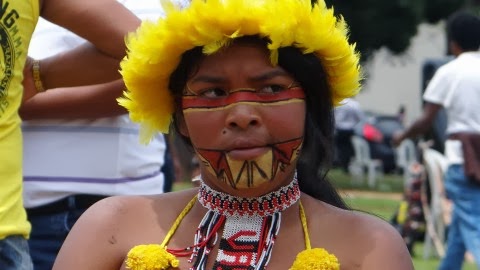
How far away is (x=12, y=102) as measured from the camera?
2912mm

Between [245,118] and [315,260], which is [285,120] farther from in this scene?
Answer: [315,260]

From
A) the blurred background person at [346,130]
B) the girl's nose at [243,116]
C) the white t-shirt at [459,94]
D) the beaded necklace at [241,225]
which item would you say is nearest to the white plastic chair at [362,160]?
the blurred background person at [346,130]

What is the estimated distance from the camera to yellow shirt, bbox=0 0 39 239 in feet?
9.29

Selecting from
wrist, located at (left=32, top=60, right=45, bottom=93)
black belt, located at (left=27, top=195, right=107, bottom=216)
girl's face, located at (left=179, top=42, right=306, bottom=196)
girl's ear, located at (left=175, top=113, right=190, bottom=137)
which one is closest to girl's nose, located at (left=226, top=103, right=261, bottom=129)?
girl's face, located at (left=179, top=42, right=306, bottom=196)

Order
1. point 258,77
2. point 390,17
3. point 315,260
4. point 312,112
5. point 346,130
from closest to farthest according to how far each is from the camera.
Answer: point 315,260, point 258,77, point 312,112, point 346,130, point 390,17

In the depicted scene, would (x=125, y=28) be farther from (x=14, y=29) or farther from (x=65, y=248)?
(x=65, y=248)

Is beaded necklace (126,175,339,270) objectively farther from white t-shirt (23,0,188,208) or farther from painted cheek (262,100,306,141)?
white t-shirt (23,0,188,208)

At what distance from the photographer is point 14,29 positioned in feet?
9.37

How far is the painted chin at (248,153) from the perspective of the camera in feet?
8.03

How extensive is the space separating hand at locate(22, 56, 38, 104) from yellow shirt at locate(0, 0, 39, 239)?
1.19 ft

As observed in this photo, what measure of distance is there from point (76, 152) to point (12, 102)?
61cm

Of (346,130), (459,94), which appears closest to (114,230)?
(459,94)

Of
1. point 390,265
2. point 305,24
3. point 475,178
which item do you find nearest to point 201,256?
point 390,265

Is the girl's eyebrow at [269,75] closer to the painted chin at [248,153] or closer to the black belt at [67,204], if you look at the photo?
the painted chin at [248,153]
